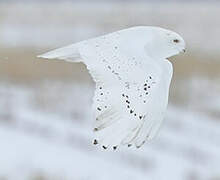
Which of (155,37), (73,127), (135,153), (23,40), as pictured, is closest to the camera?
(155,37)

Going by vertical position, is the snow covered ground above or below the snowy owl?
below

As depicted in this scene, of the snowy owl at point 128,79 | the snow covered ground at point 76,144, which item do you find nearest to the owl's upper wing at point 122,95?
the snowy owl at point 128,79

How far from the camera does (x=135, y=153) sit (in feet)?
8.25

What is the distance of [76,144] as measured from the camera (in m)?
2.61

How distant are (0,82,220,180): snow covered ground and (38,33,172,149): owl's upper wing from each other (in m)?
1.24

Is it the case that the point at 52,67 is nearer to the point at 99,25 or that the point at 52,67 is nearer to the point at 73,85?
the point at 73,85

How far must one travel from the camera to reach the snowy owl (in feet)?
2.90

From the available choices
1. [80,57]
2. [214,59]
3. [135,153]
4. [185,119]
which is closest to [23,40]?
[214,59]

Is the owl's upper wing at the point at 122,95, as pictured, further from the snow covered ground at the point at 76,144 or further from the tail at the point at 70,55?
the snow covered ground at the point at 76,144

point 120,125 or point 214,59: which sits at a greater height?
point 120,125

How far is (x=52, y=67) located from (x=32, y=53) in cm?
18

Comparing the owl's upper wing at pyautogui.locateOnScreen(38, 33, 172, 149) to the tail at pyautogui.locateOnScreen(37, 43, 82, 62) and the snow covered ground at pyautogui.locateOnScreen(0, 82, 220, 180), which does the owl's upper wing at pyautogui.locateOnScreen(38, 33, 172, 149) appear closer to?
the tail at pyautogui.locateOnScreen(37, 43, 82, 62)

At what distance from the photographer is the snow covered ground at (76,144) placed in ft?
7.63

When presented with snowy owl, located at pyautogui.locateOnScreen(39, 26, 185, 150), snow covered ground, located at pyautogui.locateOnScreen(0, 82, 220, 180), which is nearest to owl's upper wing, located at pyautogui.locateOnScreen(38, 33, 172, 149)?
snowy owl, located at pyautogui.locateOnScreen(39, 26, 185, 150)
